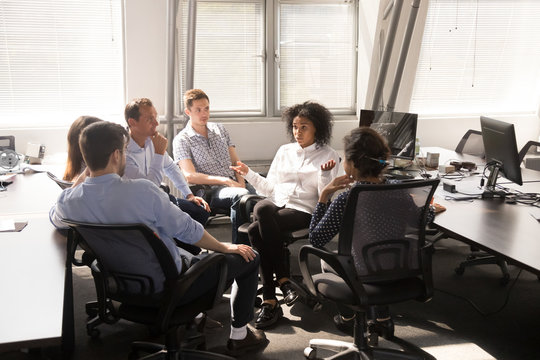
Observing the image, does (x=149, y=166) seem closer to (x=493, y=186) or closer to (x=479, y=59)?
(x=493, y=186)

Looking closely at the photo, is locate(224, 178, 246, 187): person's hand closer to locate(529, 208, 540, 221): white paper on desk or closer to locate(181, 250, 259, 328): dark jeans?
locate(181, 250, 259, 328): dark jeans

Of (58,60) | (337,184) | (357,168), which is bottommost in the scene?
(337,184)

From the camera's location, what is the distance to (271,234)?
3.46 m

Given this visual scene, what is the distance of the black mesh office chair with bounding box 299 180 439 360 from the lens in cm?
251

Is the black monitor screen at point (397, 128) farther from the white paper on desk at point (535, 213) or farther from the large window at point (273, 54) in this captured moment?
the large window at point (273, 54)

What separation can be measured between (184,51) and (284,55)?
107 cm

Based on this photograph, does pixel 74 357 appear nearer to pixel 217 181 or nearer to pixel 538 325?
pixel 217 181

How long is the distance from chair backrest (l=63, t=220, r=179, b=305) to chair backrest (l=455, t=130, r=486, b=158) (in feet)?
11.2

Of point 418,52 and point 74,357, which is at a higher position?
point 418,52

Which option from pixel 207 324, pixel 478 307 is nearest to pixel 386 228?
pixel 207 324

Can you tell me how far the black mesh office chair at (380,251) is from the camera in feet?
8.23

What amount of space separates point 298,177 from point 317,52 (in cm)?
262

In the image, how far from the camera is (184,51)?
5.44 metres

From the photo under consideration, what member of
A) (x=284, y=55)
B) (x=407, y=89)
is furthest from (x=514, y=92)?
(x=284, y=55)
